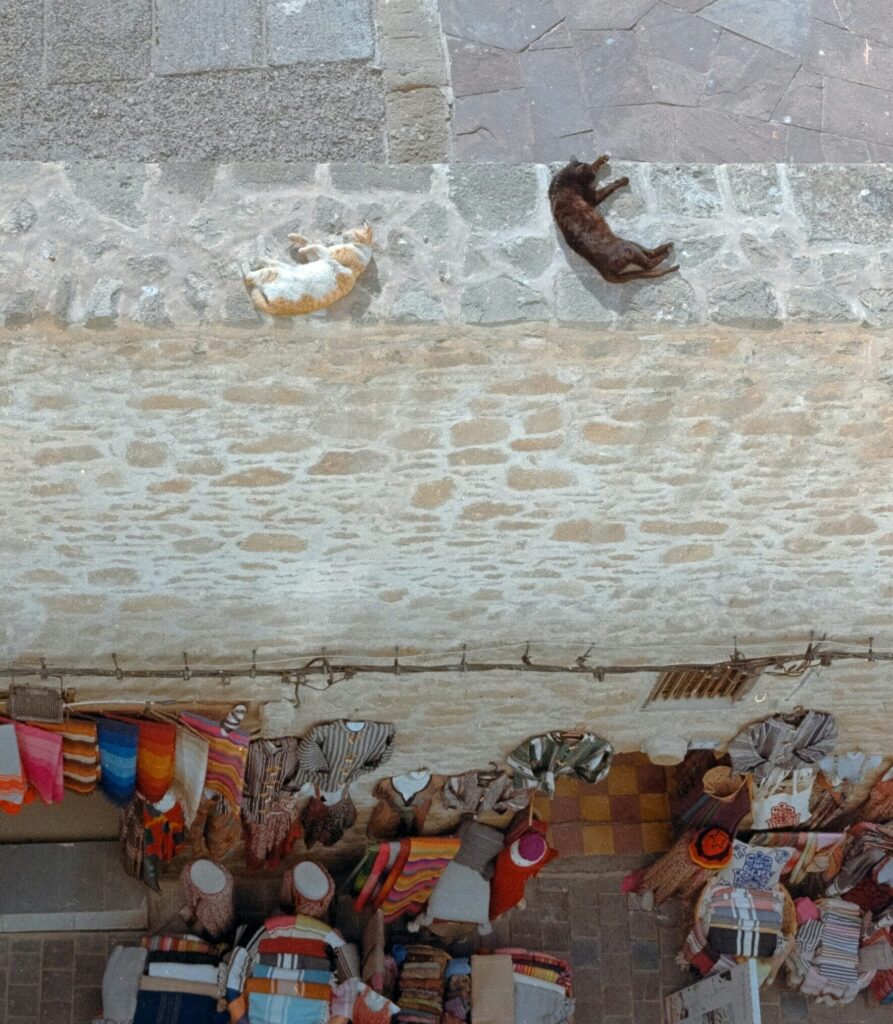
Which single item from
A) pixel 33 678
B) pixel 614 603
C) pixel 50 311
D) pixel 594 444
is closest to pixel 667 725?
pixel 614 603

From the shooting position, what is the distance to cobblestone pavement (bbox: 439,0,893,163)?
4.79m

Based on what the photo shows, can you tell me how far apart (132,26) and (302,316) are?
158cm

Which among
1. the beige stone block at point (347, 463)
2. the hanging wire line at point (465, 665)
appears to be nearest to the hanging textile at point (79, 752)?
the hanging wire line at point (465, 665)

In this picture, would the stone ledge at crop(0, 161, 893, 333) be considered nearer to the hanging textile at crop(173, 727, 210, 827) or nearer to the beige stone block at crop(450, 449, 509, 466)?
the beige stone block at crop(450, 449, 509, 466)

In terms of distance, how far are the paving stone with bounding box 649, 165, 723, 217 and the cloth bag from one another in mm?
3755

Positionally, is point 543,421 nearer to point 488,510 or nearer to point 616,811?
point 488,510

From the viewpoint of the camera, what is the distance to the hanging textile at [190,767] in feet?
20.6

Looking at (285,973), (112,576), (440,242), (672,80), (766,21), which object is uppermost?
(766,21)

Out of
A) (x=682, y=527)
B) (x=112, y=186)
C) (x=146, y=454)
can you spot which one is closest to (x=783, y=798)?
(x=682, y=527)

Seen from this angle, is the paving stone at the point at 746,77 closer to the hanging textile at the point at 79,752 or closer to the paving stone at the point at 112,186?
the paving stone at the point at 112,186

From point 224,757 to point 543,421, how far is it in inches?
110

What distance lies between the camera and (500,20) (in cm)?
496

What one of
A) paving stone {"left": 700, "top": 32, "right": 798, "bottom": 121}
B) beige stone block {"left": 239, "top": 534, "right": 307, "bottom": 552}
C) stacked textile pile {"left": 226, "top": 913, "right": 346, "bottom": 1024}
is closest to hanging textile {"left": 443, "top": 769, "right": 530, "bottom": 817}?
stacked textile pile {"left": 226, "top": 913, "right": 346, "bottom": 1024}

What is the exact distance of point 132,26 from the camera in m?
4.84
